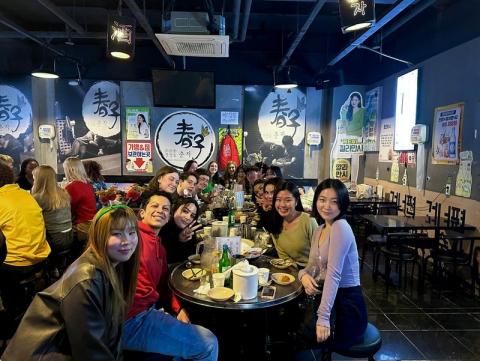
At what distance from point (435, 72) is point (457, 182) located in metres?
1.77

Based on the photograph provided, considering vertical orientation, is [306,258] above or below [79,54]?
below

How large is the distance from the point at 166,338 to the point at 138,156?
6.36 m

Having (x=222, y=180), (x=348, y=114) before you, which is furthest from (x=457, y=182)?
(x=222, y=180)

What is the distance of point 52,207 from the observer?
3.20 metres

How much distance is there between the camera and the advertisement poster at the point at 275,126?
7590mm

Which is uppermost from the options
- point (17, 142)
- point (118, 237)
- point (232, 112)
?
point (232, 112)

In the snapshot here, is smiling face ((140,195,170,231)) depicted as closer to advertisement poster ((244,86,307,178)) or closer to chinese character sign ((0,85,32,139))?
advertisement poster ((244,86,307,178))

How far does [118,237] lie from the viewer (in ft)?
4.56

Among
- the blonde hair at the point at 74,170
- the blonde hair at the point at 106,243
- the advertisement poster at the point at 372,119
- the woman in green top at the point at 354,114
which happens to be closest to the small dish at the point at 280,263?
the blonde hair at the point at 106,243

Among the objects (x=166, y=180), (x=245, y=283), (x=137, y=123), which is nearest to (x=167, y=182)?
(x=166, y=180)

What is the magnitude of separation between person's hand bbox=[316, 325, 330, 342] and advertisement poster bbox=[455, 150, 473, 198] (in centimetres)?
344

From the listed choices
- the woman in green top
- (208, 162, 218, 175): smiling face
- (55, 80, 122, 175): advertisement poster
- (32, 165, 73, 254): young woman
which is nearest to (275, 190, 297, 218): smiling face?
(32, 165, 73, 254): young woman

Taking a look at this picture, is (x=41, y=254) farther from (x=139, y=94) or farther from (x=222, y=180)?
(x=139, y=94)

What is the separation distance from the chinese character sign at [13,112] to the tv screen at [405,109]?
25.5 feet
